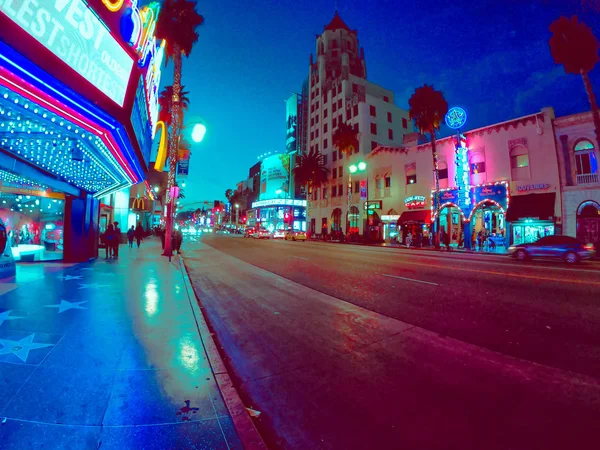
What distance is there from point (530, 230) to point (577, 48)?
13734mm

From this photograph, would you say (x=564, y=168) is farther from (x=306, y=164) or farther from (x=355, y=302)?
(x=306, y=164)

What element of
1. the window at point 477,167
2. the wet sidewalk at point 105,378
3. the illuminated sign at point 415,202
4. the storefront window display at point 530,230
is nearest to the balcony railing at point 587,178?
the storefront window display at point 530,230

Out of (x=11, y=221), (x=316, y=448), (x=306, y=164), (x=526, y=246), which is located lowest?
(x=316, y=448)

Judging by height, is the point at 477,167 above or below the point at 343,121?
below

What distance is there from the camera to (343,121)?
52.5 metres

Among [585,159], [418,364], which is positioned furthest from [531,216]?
[418,364]

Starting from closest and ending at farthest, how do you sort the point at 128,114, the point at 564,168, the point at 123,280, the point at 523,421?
the point at 523,421 < the point at 128,114 < the point at 123,280 < the point at 564,168

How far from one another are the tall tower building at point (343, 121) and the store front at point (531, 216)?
15306mm

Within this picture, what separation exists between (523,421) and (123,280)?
11.1 m

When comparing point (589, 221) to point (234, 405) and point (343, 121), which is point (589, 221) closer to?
point (234, 405)

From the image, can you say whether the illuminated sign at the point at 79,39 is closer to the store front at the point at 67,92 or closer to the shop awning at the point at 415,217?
the store front at the point at 67,92

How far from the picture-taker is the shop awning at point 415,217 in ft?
109

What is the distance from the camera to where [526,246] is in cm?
1864

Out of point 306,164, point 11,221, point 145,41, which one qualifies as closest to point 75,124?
point 145,41
